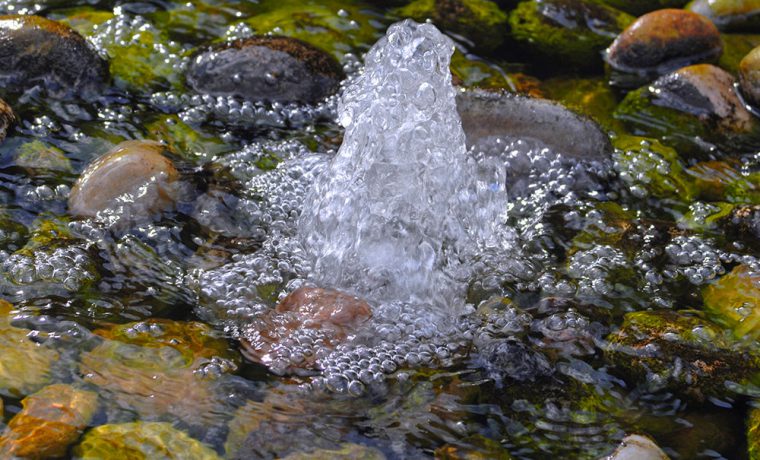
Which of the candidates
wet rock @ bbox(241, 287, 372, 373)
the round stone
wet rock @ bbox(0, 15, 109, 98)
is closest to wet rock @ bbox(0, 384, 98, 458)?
wet rock @ bbox(241, 287, 372, 373)

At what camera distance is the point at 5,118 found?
442 cm

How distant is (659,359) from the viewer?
3293 mm

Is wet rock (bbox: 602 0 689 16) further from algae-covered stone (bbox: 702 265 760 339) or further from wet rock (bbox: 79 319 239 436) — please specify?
wet rock (bbox: 79 319 239 436)

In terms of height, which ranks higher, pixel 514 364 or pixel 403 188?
pixel 403 188

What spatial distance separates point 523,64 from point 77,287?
329 cm

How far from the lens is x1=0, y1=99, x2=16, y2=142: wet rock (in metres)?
4.38

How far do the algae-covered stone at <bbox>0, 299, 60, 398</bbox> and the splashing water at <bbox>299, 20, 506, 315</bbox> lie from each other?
117cm

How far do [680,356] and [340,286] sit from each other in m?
1.40

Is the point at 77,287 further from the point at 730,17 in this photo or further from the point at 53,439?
the point at 730,17

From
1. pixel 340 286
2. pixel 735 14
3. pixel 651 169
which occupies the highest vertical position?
pixel 735 14

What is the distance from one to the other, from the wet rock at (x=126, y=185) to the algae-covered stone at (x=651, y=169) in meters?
2.35

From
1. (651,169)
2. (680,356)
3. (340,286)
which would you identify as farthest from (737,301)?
(340,286)

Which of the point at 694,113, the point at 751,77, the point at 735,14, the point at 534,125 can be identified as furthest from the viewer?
the point at 735,14

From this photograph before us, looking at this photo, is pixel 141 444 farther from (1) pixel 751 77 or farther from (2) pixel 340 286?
(1) pixel 751 77
